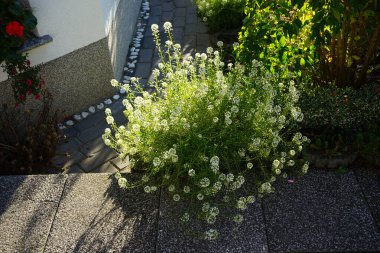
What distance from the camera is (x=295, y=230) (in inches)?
119

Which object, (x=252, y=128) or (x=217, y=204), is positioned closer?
(x=217, y=204)

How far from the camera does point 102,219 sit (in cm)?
320

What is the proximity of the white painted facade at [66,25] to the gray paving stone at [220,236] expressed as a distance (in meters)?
2.03

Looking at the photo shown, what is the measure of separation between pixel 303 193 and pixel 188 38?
336 centimetres

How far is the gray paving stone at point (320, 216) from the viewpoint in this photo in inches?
115

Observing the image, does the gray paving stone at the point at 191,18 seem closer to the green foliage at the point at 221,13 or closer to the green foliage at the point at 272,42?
the green foliage at the point at 221,13

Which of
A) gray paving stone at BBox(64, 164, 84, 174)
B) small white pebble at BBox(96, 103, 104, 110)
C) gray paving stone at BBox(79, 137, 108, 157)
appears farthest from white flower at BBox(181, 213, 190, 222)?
small white pebble at BBox(96, 103, 104, 110)

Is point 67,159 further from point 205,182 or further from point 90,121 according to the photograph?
point 205,182

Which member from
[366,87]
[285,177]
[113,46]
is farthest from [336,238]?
[113,46]

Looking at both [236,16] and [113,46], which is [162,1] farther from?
[113,46]

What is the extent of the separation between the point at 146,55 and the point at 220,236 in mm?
3326

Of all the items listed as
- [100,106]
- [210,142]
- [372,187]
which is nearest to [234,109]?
[210,142]

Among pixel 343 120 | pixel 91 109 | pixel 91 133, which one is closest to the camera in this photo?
pixel 343 120

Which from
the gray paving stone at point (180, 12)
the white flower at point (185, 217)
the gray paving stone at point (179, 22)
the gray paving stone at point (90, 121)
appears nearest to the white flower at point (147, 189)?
the white flower at point (185, 217)
